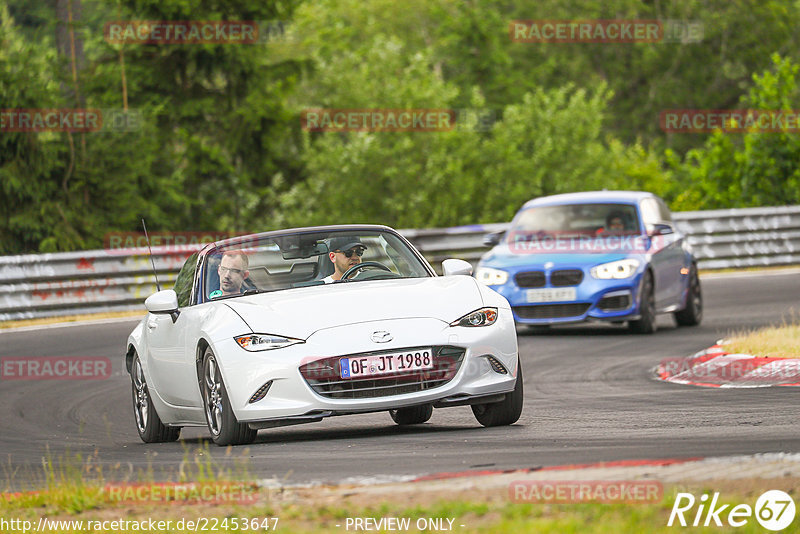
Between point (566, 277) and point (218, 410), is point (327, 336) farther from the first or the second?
point (566, 277)

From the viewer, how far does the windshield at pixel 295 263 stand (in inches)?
394

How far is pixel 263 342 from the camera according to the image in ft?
29.5

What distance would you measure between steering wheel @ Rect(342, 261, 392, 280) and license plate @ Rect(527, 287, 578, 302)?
746 cm

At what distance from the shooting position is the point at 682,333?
57.7 feet

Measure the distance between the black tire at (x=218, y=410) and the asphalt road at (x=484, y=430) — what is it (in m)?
0.10

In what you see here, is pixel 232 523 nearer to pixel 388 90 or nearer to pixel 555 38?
pixel 388 90

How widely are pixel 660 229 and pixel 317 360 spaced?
32.2 ft

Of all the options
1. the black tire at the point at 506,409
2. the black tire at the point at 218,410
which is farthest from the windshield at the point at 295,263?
the black tire at the point at 506,409

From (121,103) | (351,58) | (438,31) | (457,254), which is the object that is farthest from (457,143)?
(438,31)

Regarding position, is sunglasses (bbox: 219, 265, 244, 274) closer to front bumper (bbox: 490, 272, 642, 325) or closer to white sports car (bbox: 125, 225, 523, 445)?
white sports car (bbox: 125, 225, 523, 445)

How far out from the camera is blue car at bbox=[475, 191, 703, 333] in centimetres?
1723

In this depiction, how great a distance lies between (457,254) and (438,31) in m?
36.6

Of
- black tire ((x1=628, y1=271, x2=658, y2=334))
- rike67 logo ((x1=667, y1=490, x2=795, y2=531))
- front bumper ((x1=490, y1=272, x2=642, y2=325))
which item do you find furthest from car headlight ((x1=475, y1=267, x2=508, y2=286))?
rike67 logo ((x1=667, y1=490, x2=795, y2=531))

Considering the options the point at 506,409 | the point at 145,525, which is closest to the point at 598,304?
the point at 506,409
